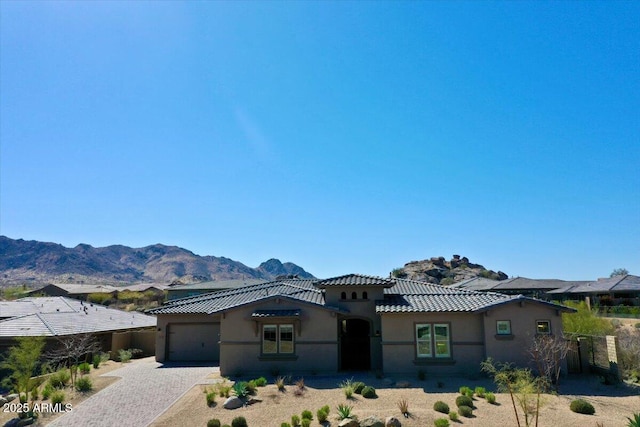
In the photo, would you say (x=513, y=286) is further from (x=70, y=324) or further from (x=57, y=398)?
(x=57, y=398)

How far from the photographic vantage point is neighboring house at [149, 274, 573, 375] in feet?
66.5

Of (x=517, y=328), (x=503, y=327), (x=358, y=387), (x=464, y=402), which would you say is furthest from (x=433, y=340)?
(x=464, y=402)

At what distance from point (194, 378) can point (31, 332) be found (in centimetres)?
948

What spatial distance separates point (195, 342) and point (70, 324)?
760cm

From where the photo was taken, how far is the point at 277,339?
2159 centimetres

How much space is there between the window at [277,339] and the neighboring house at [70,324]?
36.6 ft

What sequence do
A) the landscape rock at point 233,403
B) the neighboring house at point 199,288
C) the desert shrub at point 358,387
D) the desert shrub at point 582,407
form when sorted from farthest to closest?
the neighboring house at point 199,288, the desert shrub at point 358,387, the landscape rock at point 233,403, the desert shrub at point 582,407

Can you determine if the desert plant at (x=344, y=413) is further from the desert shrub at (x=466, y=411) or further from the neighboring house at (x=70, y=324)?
the neighboring house at (x=70, y=324)

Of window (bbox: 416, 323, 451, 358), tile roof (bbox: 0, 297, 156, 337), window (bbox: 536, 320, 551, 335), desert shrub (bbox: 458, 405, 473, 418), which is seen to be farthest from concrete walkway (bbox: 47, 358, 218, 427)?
window (bbox: 536, 320, 551, 335)

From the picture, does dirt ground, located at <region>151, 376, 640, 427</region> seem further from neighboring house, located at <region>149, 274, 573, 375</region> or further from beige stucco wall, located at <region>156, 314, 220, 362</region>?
beige stucco wall, located at <region>156, 314, 220, 362</region>

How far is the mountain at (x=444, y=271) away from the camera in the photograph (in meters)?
73.7

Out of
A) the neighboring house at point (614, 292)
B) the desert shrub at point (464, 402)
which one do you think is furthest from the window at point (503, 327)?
the neighboring house at point (614, 292)

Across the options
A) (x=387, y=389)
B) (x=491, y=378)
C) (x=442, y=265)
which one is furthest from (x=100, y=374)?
(x=442, y=265)

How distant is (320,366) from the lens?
69.6 ft
